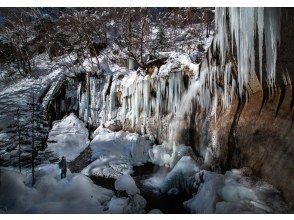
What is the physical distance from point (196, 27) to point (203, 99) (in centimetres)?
378

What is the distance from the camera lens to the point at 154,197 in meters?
5.22

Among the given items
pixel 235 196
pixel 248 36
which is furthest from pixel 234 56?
pixel 235 196

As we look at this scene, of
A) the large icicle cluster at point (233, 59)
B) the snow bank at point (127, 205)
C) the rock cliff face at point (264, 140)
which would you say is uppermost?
the large icicle cluster at point (233, 59)

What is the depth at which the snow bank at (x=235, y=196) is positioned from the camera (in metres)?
4.07

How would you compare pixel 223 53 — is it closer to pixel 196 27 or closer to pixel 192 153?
pixel 192 153

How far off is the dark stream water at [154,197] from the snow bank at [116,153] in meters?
0.29

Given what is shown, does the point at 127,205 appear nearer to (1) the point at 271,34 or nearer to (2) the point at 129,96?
(1) the point at 271,34

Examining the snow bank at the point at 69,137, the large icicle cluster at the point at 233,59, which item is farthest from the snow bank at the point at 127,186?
the snow bank at the point at 69,137

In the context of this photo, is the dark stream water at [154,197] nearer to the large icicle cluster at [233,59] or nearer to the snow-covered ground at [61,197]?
the snow-covered ground at [61,197]

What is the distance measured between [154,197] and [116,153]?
7.90ft

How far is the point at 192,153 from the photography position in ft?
20.9

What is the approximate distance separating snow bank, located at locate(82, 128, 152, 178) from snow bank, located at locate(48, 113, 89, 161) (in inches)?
12.1

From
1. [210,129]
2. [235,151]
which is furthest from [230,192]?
[210,129]

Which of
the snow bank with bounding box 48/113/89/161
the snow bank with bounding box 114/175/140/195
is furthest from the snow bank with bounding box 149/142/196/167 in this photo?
the snow bank with bounding box 48/113/89/161
